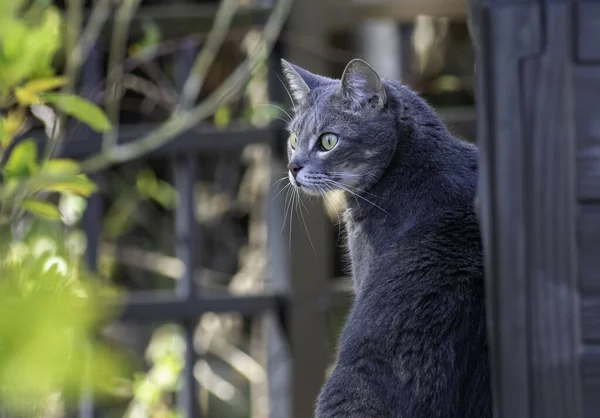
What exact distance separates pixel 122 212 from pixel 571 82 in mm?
3082

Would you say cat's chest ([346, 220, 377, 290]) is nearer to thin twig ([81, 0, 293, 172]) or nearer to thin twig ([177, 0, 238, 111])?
thin twig ([81, 0, 293, 172])

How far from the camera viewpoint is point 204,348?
12.6 feet

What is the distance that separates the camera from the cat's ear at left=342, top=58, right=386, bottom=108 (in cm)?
179

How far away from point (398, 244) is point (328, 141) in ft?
1.26

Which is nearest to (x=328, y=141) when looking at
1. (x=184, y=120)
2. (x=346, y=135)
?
(x=346, y=135)

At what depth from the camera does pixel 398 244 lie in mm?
1627

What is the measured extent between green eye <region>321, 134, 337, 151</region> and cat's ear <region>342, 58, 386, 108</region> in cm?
10

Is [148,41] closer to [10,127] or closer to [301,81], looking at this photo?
[301,81]

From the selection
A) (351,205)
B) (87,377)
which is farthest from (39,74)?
(87,377)

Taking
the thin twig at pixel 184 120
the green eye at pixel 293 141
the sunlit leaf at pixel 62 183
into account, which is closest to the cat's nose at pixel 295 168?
the green eye at pixel 293 141

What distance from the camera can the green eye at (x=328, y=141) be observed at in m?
1.90

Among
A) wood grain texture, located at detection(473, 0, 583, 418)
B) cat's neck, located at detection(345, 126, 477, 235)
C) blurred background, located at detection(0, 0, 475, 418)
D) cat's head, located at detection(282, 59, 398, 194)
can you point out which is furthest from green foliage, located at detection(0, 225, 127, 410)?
blurred background, located at detection(0, 0, 475, 418)

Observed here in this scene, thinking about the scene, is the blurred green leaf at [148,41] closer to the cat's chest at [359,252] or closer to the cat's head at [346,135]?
the cat's head at [346,135]

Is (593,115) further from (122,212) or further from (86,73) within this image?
(122,212)
